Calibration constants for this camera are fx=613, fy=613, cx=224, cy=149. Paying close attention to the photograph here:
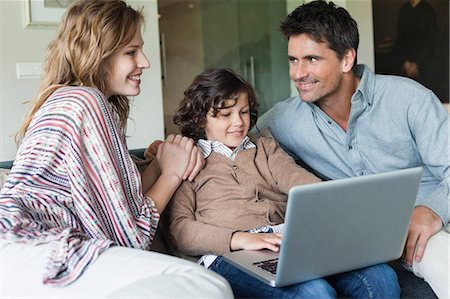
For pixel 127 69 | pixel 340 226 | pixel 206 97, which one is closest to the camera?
pixel 340 226

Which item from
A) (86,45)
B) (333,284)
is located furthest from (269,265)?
(86,45)

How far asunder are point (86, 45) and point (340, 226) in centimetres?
75

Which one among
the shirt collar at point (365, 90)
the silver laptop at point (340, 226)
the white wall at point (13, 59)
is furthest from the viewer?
the white wall at point (13, 59)

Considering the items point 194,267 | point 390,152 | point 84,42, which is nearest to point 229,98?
point 84,42

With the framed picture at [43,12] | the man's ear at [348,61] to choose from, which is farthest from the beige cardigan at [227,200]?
the framed picture at [43,12]

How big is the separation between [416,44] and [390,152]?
11.3 feet

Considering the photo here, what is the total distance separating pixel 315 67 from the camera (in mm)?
2004

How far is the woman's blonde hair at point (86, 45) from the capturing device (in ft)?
4.90

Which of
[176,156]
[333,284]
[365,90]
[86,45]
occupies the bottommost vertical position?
[333,284]

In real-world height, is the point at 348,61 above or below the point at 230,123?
above

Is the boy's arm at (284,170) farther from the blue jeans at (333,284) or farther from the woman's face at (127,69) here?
the woman's face at (127,69)

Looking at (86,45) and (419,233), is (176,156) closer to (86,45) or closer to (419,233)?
(86,45)

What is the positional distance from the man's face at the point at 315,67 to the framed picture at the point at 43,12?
1.61 meters

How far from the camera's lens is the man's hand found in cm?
157
